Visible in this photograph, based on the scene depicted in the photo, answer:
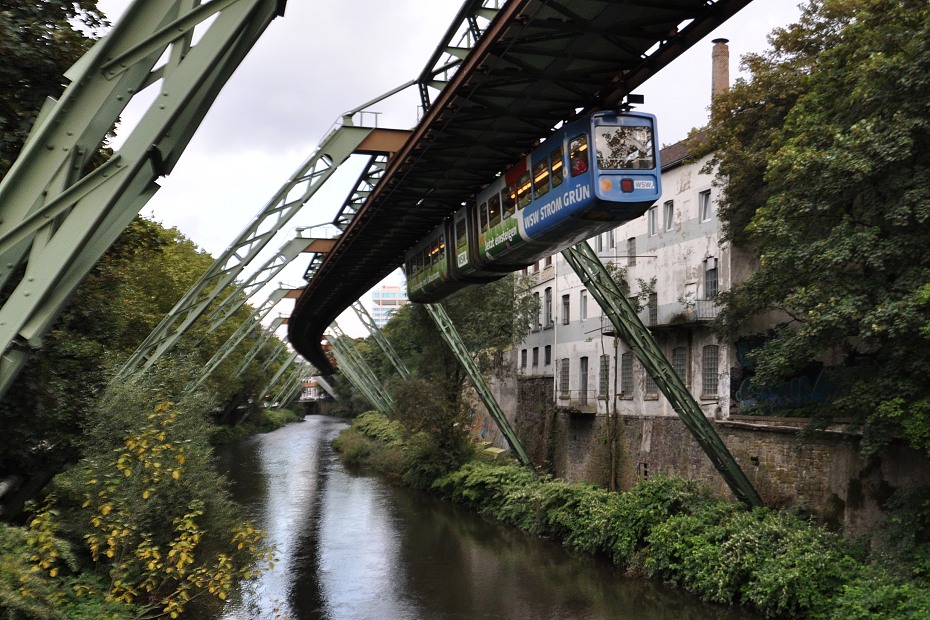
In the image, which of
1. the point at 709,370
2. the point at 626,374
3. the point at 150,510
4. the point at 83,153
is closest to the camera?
the point at 83,153

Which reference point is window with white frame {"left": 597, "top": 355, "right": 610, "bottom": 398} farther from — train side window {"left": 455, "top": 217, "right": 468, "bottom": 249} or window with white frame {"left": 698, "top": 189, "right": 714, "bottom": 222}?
train side window {"left": 455, "top": 217, "right": 468, "bottom": 249}

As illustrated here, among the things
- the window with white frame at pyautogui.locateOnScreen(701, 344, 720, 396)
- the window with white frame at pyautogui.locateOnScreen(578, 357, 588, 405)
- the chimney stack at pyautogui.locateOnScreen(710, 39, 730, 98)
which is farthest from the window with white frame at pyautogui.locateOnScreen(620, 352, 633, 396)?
the chimney stack at pyautogui.locateOnScreen(710, 39, 730, 98)

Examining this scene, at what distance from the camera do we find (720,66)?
2811cm

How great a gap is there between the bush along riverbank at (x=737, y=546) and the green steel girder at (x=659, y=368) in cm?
76

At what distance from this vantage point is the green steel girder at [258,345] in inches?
2168

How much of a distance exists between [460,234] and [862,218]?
28.9 feet

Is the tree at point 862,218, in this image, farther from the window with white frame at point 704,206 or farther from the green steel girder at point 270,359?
the green steel girder at point 270,359

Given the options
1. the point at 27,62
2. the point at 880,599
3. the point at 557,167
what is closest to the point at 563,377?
the point at 880,599

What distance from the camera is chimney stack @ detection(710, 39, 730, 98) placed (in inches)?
1102

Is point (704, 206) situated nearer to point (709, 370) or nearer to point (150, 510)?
point (709, 370)

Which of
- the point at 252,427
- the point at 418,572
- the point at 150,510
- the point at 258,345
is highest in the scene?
the point at 258,345

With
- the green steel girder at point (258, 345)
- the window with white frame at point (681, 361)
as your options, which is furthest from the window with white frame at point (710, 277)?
the green steel girder at point (258, 345)

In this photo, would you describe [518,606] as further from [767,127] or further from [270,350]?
[270,350]

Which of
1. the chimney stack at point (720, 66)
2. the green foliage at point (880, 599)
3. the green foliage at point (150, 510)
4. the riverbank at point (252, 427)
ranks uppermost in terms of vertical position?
the chimney stack at point (720, 66)
